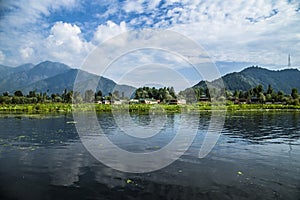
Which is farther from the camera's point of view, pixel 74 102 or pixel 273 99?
pixel 273 99

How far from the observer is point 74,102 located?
7381cm

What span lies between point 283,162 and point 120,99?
214ft

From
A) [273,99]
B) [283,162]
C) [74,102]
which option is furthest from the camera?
[273,99]

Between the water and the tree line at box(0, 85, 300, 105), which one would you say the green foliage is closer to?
the tree line at box(0, 85, 300, 105)

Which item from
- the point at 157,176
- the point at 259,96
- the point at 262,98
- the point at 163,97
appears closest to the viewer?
the point at 157,176

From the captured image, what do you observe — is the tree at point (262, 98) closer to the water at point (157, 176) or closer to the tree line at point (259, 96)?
the tree line at point (259, 96)

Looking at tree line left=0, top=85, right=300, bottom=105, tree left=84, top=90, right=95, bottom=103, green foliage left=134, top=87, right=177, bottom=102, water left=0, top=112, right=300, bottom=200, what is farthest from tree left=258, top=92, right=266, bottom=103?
water left=0, top=112, right=300, bottom=200

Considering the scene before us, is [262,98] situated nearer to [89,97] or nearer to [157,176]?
[89,97]

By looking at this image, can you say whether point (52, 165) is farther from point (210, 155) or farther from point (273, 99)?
point (273, 99)

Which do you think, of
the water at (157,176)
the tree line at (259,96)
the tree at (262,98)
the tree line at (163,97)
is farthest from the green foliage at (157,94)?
the water at (157,176)

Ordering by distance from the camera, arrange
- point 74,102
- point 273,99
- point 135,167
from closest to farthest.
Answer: point 135,167, point 74,102, point 273,99

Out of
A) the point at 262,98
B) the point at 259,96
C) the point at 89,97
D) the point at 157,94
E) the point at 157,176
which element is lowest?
the point at 157,176

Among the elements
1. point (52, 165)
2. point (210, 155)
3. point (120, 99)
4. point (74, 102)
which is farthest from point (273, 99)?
point (52, 165)

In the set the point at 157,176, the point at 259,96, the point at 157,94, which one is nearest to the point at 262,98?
the point at 259,96
